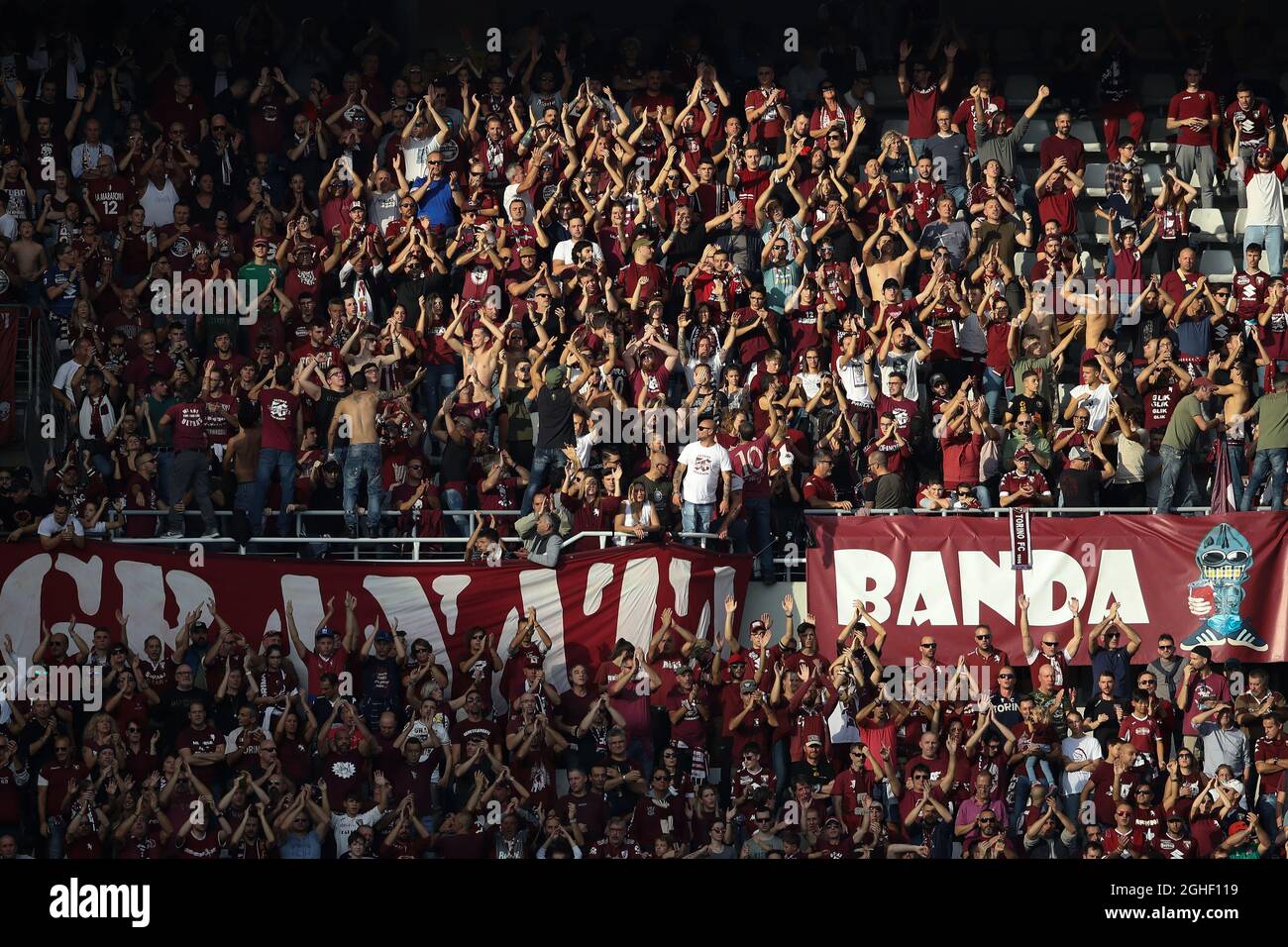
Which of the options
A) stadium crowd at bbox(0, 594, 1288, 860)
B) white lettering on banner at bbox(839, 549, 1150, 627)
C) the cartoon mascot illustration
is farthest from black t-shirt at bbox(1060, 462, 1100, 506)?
stadium crowd at bbox(0, 594, 1288, 860)

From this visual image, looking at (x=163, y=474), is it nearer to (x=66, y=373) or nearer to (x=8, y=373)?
(x=66, y=373)

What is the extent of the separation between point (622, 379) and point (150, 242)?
512cm

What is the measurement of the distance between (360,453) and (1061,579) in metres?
6.42

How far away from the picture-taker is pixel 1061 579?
20.0 m

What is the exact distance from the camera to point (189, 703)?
61.3ft

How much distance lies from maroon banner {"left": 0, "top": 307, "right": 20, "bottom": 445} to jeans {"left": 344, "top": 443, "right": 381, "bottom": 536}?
3.07 metres

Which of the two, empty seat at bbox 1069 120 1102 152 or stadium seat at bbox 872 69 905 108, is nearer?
empty seat at bbox 1069 120 1102 152

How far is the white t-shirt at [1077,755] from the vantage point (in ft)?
62.0

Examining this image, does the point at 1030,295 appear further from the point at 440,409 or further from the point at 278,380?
the point at 278,380

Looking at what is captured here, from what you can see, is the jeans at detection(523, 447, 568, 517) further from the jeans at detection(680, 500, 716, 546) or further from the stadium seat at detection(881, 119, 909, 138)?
the stadium seat at detection(881, 119, 909, 138)

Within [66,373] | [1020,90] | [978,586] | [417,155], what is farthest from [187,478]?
[1020,90]

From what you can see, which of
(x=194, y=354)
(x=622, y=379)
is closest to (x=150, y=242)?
(x=194, y=354)

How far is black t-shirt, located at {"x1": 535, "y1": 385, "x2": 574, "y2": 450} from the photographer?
20.7m
